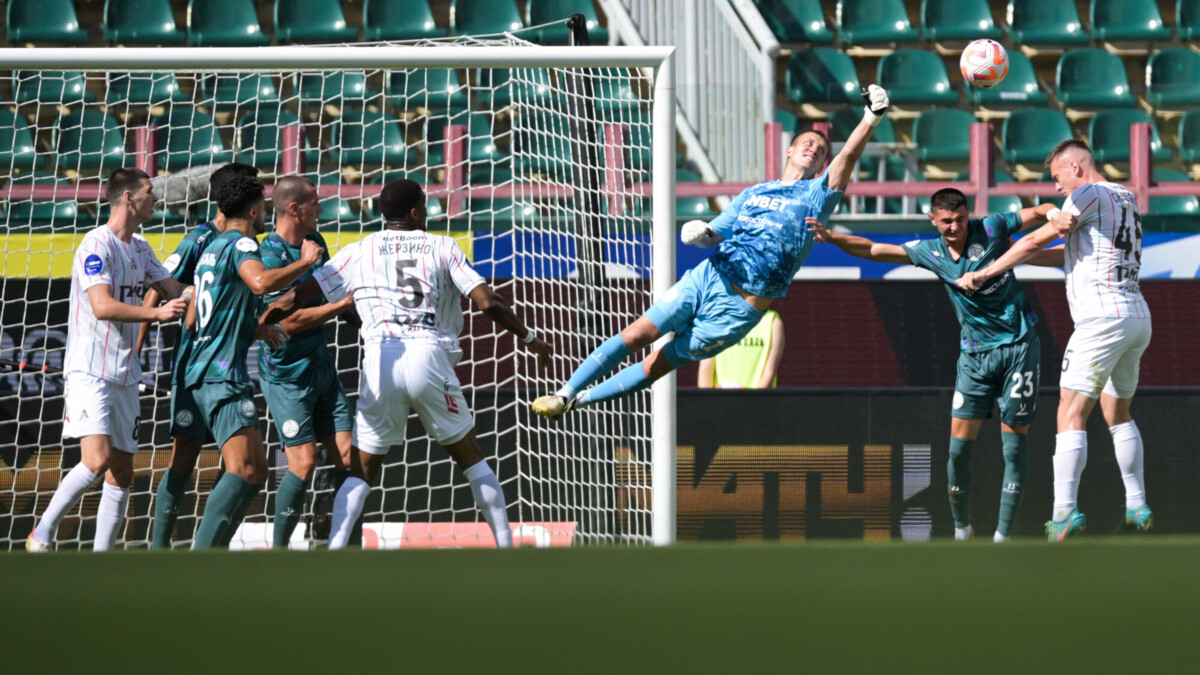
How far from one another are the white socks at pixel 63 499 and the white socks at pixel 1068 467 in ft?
14.5

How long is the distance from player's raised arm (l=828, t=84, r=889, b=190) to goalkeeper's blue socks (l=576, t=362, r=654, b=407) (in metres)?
1.30

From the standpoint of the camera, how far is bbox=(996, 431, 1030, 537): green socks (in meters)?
5.75

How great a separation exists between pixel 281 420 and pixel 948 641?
12.9ft

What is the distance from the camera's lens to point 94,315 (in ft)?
17.4

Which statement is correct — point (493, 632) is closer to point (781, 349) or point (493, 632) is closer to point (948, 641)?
point (948, 641)

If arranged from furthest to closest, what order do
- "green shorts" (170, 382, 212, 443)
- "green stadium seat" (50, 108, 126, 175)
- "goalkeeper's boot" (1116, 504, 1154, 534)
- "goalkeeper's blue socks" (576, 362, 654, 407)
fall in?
"green stadium seat" (50, 108, 126, 175), "goalkeeper's boot" (1116, 504, 1154, 534), "goalkeeper's blue socks" (576, 362, 654, 407), "green shorts" (170, 382, 212, 443)

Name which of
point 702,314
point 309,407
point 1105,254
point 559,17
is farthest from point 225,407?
point 559,17

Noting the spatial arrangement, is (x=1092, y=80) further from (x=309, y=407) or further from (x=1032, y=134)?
(x=309, y=407)

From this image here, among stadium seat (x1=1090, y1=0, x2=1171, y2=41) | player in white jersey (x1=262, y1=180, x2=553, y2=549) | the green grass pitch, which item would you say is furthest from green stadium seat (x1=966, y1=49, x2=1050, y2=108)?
the green grass pitch

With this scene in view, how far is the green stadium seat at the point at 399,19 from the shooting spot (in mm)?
11828

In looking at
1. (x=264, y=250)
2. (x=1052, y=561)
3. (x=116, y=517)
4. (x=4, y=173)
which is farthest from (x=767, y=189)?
(x=4, y=173)

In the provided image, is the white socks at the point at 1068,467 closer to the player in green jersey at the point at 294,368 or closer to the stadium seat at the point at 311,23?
the player in green jersey at the point at 294,368

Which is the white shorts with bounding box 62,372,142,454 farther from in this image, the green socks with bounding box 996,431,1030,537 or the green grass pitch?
the green socks with bounding box 996,431,1030,537

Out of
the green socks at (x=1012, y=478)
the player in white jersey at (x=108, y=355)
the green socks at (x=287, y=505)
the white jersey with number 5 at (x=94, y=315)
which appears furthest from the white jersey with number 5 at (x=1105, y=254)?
the white jersey with number 5 at (x=94, y=315)
